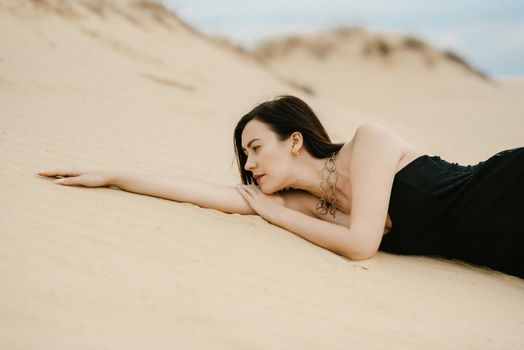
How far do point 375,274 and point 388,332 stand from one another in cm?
66

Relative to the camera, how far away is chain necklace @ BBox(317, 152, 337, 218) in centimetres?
318

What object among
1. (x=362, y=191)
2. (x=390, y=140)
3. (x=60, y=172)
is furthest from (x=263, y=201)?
(x=60, y=172)

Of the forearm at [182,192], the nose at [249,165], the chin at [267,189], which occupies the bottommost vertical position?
the forearm at [182,192]

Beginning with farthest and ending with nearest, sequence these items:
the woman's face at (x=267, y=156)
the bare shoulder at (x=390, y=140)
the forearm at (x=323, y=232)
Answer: the woman's face at (x=267, y=156), the bare shoulder at (x=390, y=140), the forearm at (x=323, y=232)

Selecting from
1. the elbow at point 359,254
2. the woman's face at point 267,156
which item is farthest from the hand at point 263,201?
the elbow at point 359,254

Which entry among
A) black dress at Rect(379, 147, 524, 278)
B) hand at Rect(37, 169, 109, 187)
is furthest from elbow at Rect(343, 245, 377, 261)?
hand at Rect(37, 169, 109, 187)

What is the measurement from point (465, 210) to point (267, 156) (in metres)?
1.18

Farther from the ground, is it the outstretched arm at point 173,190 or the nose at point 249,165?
the nose at point 249,165

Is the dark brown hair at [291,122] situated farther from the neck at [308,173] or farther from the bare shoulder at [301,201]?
the bare shoulder at [301,201]

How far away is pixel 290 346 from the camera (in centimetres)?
192

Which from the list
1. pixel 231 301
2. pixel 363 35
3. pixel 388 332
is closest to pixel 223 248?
pixel 231 301

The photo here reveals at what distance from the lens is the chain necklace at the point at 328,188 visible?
10.4 ft

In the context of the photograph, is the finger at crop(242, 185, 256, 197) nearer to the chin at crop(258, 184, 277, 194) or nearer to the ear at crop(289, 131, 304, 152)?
the chin at crop(258, 184, 277, 194)

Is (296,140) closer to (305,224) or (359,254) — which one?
(305,224)
